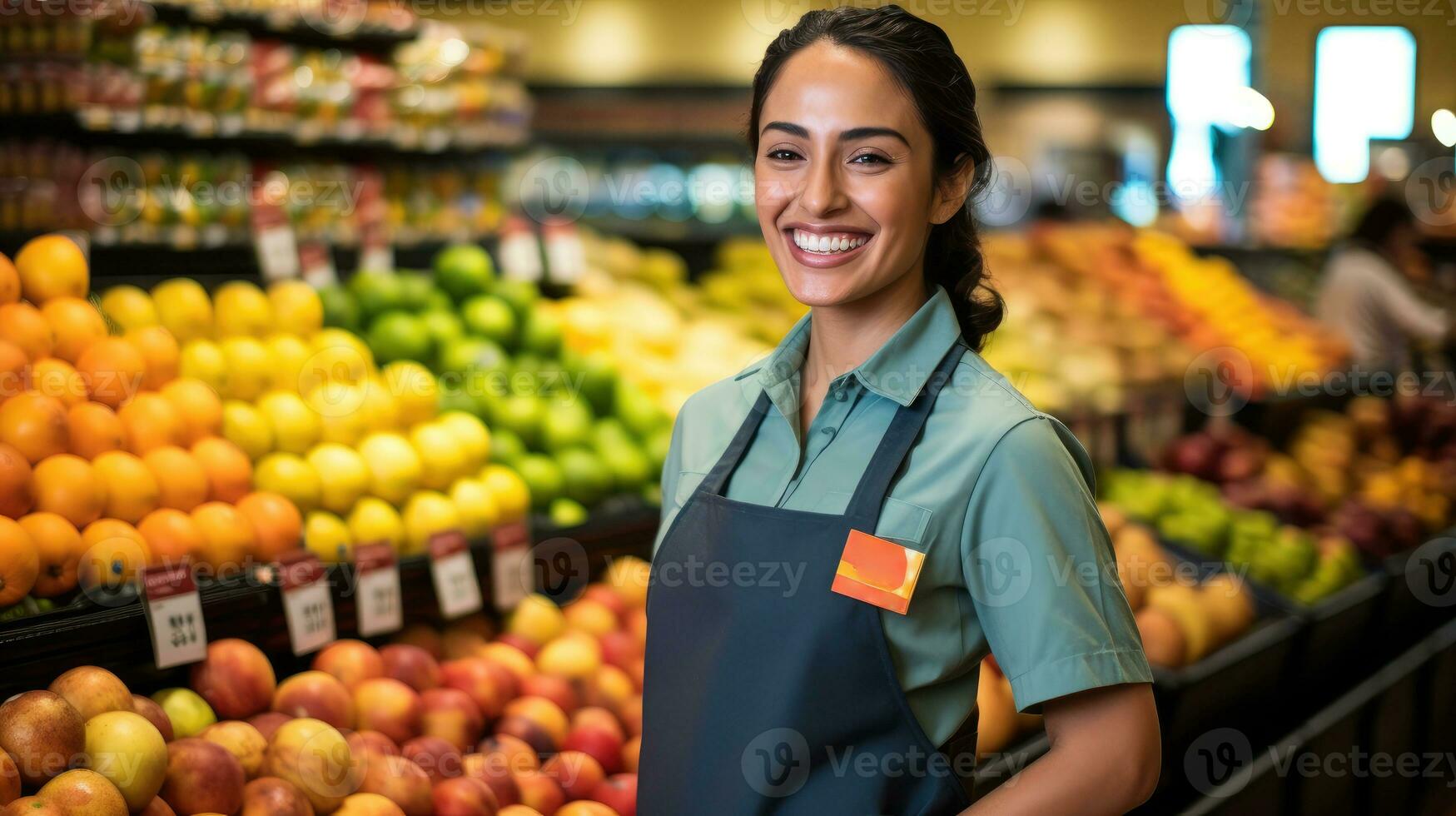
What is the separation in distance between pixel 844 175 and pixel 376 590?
1266 mm

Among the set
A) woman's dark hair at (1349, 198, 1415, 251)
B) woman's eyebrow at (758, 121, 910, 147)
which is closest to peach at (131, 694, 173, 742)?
woman's eyebrow at (758, 121, 910, 147)

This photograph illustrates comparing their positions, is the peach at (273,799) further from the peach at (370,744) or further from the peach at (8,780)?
the peach at (8,780)

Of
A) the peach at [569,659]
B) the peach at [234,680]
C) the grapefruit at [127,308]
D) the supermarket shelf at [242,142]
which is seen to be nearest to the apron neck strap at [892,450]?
the peach at [234,680]

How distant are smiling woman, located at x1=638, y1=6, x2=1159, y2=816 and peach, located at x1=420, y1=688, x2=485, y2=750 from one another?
24.5 inches

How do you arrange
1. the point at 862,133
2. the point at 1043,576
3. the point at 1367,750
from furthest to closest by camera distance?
the point at 1367,750 < the point at 862,133 < the point at 1043,576

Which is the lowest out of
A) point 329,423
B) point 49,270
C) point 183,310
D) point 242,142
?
point 329,423

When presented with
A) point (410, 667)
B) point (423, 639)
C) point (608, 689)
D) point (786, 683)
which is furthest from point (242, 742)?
point (786, 683)

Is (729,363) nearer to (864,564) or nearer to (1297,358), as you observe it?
(864,564)

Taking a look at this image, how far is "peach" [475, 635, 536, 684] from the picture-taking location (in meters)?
2.35

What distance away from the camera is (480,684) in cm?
224

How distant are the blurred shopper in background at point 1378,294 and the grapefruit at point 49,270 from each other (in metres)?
5.80

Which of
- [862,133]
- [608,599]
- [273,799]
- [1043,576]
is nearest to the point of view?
[1043,576]

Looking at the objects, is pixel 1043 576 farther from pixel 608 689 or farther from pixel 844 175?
pixel 608 689

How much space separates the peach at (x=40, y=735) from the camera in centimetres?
148
